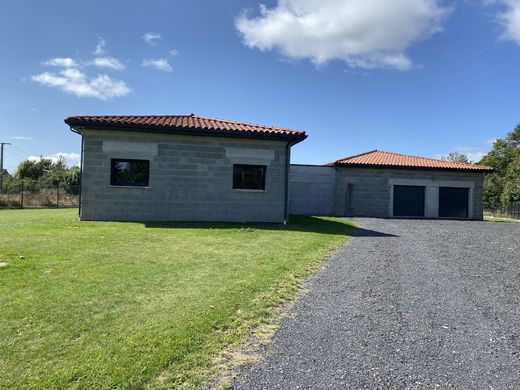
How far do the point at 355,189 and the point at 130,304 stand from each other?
70.8 feet

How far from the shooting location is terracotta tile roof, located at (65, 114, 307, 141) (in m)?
14.3

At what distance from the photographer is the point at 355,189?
24922 mm

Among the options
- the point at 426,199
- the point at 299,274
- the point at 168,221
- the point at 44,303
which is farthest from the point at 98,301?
the point at 426,199

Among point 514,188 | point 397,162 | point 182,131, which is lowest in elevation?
point 514,188

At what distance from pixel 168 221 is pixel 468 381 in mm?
12860

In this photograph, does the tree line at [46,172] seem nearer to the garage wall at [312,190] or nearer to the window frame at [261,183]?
the garage wall at [312,190]

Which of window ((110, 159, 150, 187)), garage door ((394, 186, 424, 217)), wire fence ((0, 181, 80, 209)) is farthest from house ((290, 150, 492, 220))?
wire fence ((0, 181, 80, 209))

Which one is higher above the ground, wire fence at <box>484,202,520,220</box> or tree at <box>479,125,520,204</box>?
tree at <box>479,125,520,204</box>

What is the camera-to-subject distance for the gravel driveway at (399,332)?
124 inches

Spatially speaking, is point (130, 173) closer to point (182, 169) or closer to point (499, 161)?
point (182, 169)

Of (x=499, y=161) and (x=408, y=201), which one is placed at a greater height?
(x=499, y=161)

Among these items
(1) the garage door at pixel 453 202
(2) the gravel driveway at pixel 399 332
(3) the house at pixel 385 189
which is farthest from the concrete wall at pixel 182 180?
(1) the garage door at pixel 453 202

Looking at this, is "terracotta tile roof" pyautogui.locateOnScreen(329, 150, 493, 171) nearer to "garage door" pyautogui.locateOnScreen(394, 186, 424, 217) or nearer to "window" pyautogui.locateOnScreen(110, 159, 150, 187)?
"garage door" pyautogui.locateOnScreen(394, 186, 424, 217)

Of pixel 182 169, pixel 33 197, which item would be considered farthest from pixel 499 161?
pixel 33 197
